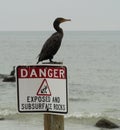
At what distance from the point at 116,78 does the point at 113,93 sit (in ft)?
41.1

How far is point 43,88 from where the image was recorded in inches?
171

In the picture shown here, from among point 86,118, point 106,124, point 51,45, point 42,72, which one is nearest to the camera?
point 42,72

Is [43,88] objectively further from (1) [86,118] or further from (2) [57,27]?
(1) [86,118]

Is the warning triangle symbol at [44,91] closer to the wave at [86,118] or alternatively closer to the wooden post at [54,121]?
the wooden post at [54,121]

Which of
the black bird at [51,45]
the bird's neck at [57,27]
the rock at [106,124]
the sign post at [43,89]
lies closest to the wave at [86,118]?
the rock at [106,124]

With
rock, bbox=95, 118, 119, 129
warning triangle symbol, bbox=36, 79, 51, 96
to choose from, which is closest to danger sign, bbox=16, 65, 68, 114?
warning triangle symbol, bbox=36, 79, 51, 96

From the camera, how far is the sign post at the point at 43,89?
4332 millimetres

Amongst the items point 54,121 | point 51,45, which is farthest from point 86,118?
point 54,121

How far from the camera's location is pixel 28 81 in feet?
14.3

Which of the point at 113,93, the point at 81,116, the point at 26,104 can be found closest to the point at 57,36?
the point at 26,104

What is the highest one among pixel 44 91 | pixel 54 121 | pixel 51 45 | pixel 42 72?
pixel 51 45

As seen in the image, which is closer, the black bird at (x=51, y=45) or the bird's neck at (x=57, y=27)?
the black bird at (x=51, y=45)

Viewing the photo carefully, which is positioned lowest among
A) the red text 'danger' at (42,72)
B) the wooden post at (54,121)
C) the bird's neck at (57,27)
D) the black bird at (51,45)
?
the wooden post at (54,121)

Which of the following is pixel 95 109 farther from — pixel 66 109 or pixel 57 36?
pixel 66 109
